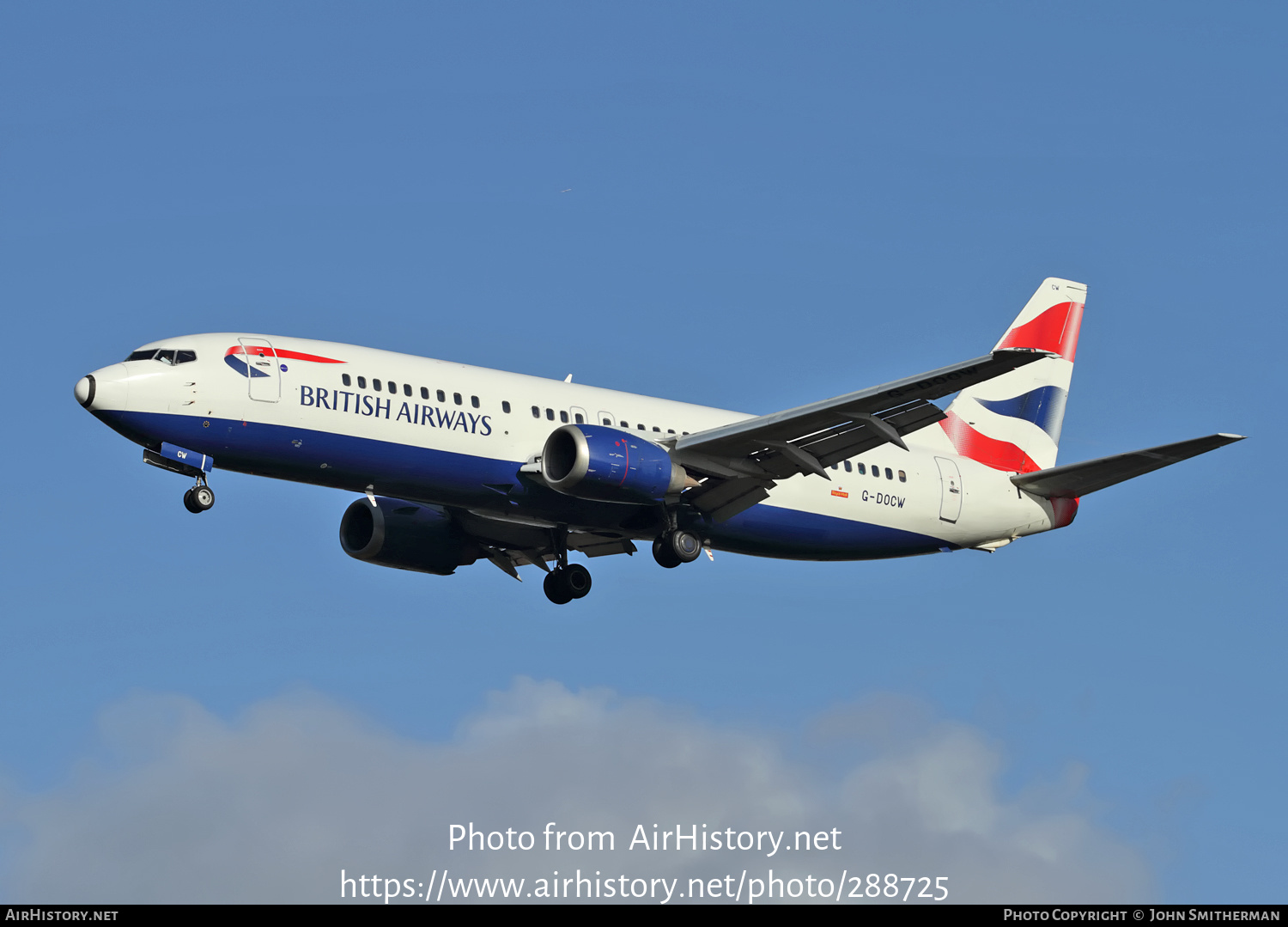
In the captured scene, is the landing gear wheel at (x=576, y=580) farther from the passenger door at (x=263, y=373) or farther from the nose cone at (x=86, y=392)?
the nose cone at (x=86, y=392)

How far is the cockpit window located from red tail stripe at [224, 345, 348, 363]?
0.82 meters

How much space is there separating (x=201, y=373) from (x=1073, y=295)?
2724cm

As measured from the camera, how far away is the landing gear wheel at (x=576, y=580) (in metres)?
46.8

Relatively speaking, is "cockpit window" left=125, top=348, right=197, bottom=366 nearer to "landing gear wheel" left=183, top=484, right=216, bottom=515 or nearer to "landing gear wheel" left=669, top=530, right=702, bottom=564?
"landing gear wheel" left=183, top=484, right=216, bottom=515

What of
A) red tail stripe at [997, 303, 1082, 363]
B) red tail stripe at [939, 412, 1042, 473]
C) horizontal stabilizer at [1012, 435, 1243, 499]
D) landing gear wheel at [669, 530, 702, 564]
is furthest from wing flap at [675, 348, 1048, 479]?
red tail stripe at [997, 303, 1082, 363]

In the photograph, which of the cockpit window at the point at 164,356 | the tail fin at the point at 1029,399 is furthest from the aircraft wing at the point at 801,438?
the cockpit window at the point at 164,356

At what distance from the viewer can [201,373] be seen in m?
38.5

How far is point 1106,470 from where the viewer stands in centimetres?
4559

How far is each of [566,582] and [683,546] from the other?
15.6 ft

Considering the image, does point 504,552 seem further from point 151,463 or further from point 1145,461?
point 1145,461

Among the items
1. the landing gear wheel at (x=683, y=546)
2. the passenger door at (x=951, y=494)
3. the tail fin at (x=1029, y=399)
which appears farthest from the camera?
the tail fin at (x=1029, y=399)

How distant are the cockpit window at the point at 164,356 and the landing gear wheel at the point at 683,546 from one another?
12.2 meters

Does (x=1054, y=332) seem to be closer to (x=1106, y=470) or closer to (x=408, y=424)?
(x=1106, y=470)

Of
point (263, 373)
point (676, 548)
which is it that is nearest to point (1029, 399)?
point (676, 548)
